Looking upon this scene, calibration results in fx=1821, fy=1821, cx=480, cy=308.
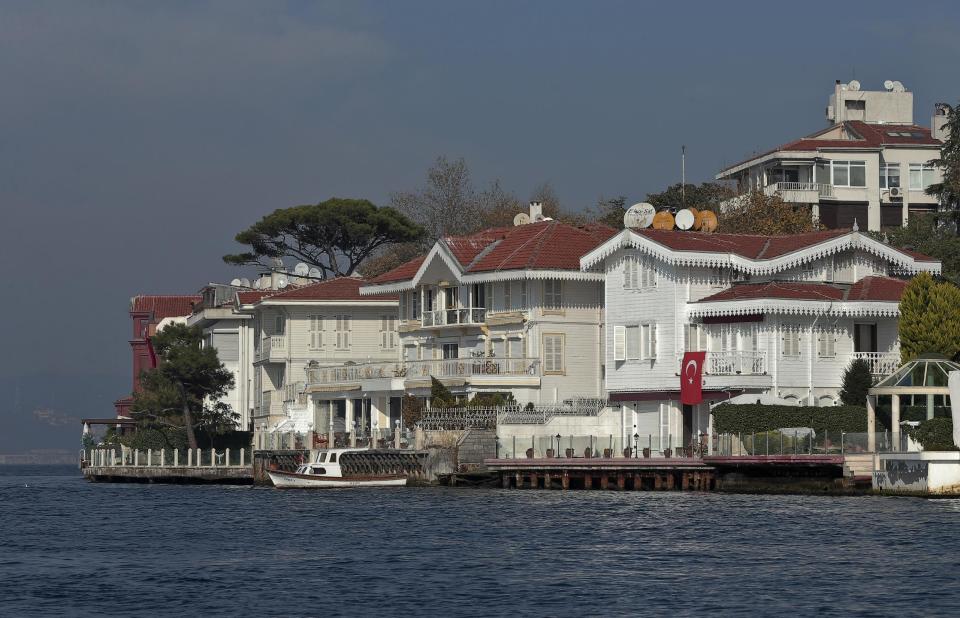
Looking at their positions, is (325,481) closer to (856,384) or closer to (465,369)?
(465,369)

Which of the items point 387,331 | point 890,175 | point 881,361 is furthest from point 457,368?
point 890,175

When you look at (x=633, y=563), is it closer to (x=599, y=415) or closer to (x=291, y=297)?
(x=599, y=415)

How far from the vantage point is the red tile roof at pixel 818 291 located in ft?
239

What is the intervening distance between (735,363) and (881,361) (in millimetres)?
6113

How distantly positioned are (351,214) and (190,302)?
31702mm

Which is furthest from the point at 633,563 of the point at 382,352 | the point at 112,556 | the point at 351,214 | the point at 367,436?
the point at 351,214

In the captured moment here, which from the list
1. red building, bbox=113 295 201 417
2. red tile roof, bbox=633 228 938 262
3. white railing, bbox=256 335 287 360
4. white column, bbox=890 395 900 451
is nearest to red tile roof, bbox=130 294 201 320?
red building, bbox=113 295 201 417

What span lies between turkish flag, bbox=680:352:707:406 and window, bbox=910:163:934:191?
142 ft

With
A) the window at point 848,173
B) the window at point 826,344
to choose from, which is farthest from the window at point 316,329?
the window at point 826,344

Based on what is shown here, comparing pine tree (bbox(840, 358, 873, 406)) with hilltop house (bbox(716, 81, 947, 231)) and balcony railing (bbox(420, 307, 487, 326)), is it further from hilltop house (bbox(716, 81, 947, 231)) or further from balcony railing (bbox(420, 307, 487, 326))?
hilltop house (bbox(716, 81, 947, 231))

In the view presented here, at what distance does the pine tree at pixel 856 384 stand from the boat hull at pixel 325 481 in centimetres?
1927

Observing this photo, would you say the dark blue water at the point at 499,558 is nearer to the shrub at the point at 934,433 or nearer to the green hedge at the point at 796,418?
the shrub at the point at 934,433

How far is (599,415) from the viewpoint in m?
79.6

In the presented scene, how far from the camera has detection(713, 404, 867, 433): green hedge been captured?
67.9 m
